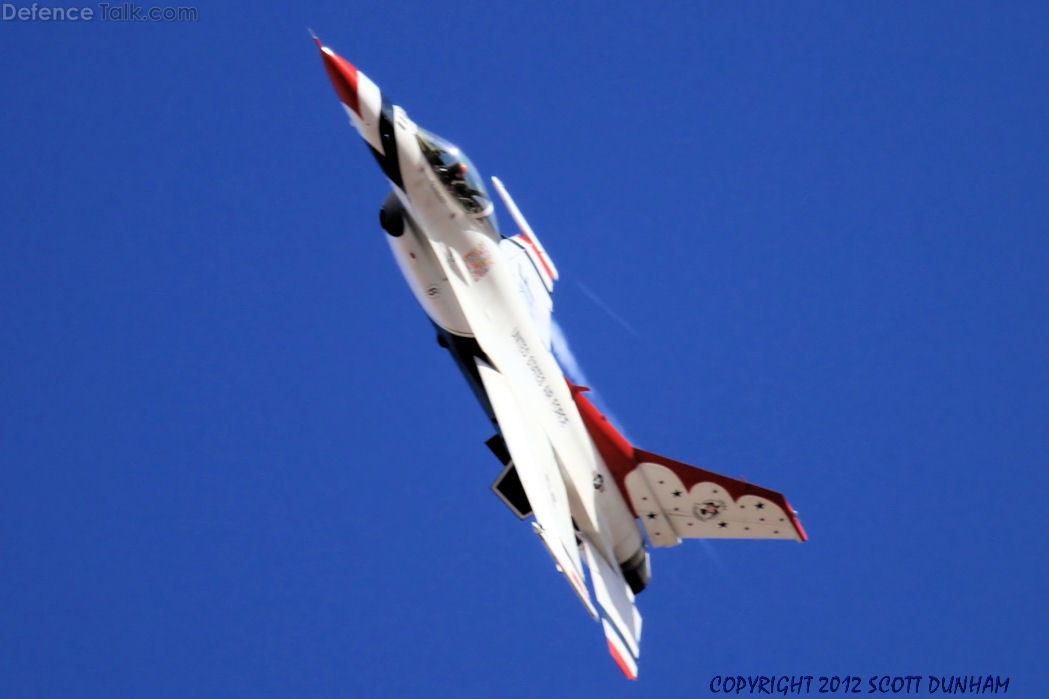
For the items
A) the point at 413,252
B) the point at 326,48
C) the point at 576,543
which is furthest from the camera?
the point at 576,543

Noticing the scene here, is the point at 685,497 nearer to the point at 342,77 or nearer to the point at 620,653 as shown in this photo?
the point at 620,653

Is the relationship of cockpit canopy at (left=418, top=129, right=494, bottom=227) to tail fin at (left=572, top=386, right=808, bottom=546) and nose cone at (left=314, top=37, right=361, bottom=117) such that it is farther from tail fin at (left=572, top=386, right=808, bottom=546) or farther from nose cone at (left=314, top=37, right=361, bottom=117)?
tail fin at (left=572, top=386, right=808, bottom=546)

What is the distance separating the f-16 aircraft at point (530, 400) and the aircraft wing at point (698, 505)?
0.01 m

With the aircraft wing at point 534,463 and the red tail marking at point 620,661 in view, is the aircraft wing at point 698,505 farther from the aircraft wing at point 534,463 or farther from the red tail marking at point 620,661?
the red tail marking at point 620,661

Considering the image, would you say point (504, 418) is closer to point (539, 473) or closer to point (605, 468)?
point (539, 473)

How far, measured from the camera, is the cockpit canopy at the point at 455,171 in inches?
539

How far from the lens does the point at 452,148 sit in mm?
13781

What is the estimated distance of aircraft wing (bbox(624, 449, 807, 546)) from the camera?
15.1 metres

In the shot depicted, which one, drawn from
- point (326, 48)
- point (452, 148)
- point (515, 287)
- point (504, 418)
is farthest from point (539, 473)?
point (326, 48)

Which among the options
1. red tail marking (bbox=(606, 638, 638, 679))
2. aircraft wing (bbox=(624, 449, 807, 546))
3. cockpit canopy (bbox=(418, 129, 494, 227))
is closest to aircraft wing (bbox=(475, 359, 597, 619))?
red tail marking (bbox=(606, 638, 638, 679))

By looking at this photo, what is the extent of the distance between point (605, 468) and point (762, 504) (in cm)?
177

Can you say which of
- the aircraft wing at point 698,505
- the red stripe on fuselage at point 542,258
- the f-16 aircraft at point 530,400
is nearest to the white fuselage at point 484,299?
the f-16 aircraft at point 530,400

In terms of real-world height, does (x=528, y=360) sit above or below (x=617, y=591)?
above

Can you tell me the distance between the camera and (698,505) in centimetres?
1550
